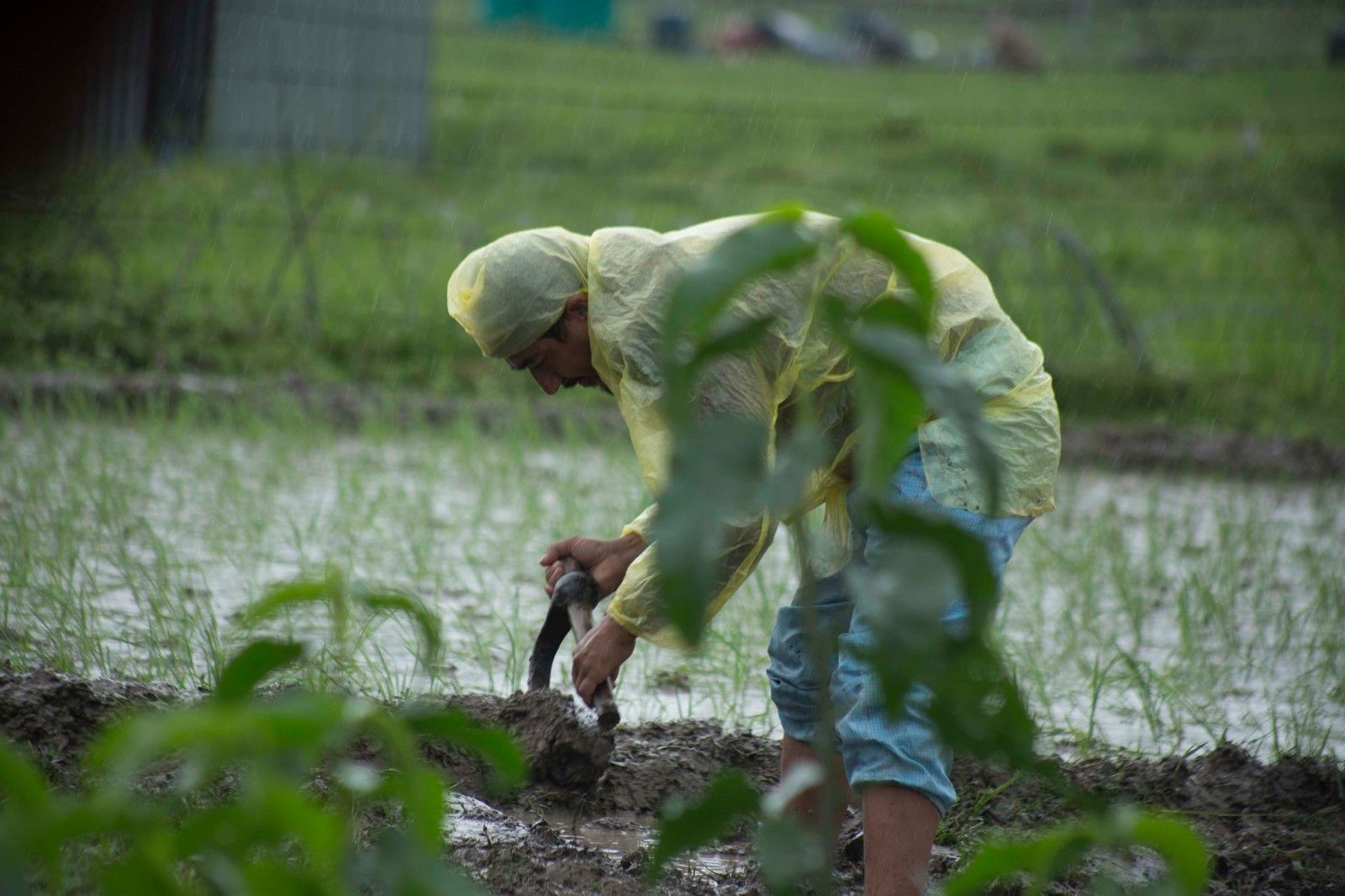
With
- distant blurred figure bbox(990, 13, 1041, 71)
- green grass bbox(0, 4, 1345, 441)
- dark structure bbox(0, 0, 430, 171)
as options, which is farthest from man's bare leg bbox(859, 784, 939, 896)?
distant blurred figure bbox(990, 13, 1041, 71)

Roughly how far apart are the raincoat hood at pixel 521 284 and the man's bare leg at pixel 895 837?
92 cm

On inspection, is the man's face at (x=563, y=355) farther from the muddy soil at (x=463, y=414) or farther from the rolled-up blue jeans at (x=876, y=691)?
the muddy soil at (x=463, y=414)

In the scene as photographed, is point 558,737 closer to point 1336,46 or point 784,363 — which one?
point 784,363

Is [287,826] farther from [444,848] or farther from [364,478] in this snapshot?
[364,478]

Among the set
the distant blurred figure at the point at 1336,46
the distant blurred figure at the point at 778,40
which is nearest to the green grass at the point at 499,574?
the distant blurred figure at the point at 1336,46

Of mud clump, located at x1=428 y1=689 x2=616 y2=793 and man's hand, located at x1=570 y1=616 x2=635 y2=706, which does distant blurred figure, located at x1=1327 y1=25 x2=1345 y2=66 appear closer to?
mud clump, located at x1=428 y1=689 x2=616 y2=793

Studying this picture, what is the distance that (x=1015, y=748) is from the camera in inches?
46.4

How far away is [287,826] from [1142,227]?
1303 cm

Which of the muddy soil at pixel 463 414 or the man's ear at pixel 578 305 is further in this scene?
the muddy soil at pixel 463 414

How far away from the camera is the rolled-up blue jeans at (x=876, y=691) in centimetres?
213

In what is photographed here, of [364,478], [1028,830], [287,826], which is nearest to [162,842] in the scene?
[287,826]

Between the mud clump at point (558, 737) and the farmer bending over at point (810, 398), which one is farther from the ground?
the farmer bending over at point (810, 398)

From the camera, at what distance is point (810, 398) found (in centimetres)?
230

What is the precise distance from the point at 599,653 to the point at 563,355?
53 cm
